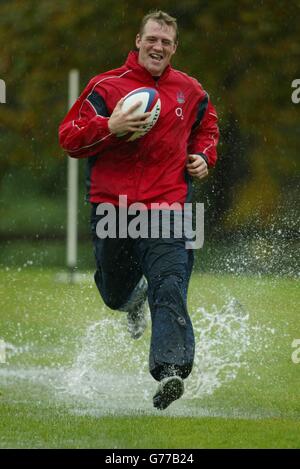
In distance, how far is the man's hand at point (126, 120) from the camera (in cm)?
673

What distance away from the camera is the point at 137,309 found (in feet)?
26.3

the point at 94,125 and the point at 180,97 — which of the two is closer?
the point at 94,125

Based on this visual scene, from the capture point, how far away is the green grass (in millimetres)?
6316

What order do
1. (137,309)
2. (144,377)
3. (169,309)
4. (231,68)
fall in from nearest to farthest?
1. (169,309)
2. (137,309)
3. (144,377)
4. (231,68)

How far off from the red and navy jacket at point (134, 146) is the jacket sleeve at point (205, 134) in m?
0.11

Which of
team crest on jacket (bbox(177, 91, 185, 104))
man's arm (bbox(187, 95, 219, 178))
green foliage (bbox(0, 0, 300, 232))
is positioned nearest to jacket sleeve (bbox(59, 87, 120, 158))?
team crest on jacket (bbox(177, 91, 185, 104))

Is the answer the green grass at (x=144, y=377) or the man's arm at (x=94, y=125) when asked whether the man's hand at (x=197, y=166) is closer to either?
the man's arm at (x=94, y=125)

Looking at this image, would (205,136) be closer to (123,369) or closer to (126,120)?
(126,120)

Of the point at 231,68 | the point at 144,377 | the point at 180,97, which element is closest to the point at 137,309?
the point at 144,377

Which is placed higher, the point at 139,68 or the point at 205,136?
the point at 139,68

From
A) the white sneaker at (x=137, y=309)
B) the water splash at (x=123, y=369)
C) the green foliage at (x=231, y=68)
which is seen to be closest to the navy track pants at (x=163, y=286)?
the white sneaker at (x=137, y=309)

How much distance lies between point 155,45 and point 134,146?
21.3 inches

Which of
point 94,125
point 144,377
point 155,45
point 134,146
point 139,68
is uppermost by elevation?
point 155,45

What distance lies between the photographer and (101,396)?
24.5ft
